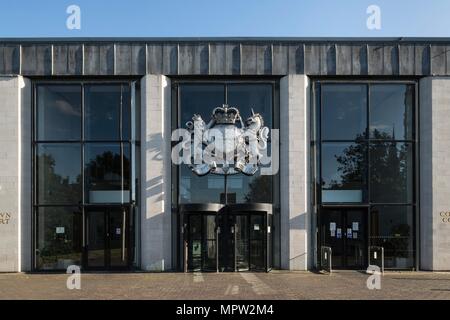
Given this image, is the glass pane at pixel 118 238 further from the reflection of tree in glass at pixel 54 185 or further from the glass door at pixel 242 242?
the glass door at pixel 242 242

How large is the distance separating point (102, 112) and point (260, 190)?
6.22 metres

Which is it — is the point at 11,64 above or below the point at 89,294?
above

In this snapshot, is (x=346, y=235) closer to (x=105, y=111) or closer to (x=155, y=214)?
(x=155, y=214)

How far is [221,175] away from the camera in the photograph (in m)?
18.5

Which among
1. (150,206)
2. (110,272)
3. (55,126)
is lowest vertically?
(110,272)

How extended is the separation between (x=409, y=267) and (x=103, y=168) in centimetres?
1122

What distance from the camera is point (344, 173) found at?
18562mm

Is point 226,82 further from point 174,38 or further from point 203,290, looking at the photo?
point 203,290

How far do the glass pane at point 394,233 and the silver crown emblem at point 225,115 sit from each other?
5860 millimetres

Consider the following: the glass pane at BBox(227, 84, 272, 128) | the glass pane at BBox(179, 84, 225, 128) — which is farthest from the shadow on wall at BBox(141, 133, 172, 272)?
the glass pane at BBox(227, 84, 272, 128)

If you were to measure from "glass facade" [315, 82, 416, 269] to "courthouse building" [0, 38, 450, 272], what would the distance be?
0.05 m

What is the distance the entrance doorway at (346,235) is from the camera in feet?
60.3

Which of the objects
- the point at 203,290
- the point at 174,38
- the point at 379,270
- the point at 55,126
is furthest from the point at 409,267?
the point at 55,126
